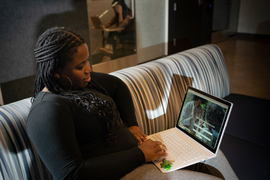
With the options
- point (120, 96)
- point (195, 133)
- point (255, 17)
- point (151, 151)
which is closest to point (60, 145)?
point (151, 151)

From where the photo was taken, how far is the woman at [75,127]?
0.78m

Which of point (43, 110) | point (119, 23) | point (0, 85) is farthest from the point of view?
point (119, 23)

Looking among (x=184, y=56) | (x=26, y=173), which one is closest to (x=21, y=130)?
(x=26, y=173)

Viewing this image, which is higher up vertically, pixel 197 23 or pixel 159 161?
pixel 197 23

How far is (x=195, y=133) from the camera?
1.16 m

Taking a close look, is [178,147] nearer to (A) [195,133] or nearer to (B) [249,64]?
(A) [195,133]

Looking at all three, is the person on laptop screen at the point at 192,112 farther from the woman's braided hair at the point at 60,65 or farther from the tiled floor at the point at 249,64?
the tiled floor at the point at 249,64

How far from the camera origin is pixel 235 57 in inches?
105

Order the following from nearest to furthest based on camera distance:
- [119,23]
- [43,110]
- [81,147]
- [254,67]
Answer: [43,110] → [81,147] → [254,67] → [119,23]

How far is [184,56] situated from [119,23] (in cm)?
140

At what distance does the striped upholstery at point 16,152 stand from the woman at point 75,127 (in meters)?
0.13

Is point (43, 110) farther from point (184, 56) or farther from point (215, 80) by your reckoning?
point (215, 80)

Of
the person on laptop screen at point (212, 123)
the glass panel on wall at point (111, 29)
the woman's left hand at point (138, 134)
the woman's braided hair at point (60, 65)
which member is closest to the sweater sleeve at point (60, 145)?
the woman's braided hair at point (60, 65)

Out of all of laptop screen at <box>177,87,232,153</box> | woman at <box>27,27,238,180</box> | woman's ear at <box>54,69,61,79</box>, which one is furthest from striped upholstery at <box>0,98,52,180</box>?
laptop screen at <box>177,87,232,153</box>
